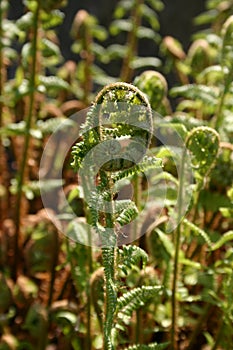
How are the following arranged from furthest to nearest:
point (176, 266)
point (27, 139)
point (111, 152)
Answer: point (27, 139)
point (176, 266)
point (111, 152)

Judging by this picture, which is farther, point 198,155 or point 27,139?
point 27,139

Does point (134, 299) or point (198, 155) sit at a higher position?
point (198, 155)

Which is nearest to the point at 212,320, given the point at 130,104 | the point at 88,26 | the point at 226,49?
the point at 226,49

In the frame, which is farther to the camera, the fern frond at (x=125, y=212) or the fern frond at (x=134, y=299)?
the fern frond at (x=134, y=299)

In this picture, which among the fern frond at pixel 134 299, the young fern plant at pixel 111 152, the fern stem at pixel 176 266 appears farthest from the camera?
the fern stem at pixel 176 266

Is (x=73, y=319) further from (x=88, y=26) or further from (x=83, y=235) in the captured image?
(x=88, y=26)

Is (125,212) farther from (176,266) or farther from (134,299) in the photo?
(176,266)

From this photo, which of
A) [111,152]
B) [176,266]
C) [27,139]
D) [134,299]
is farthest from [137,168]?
[27,139]

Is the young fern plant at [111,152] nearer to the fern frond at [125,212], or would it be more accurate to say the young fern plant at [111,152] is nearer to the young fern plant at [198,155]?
the fern frond at [125,212]

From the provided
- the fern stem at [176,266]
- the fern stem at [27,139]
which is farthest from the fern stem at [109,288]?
the fern stem at [27,139]
